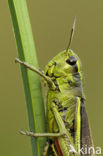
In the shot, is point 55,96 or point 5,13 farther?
point 5,13

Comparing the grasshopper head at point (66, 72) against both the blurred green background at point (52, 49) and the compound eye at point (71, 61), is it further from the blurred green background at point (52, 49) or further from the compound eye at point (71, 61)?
the blurred green background at point (52, 49)

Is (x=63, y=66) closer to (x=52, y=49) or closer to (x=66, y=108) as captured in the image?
(x=66, y=108)

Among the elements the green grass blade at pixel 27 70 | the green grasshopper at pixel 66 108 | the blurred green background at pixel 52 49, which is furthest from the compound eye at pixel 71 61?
the blurred green background at pixel 52 49

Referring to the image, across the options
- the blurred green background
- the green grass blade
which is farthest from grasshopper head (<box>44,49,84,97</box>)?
the blurred green background

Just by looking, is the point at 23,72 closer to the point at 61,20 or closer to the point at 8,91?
the point at 8,91

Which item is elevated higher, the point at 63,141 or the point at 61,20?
the point at 61,20

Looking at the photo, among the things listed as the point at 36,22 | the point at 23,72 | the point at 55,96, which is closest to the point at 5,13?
the point at 36,22

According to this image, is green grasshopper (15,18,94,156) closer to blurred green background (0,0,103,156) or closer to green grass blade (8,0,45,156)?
green grass blade (8,0,45,156)
